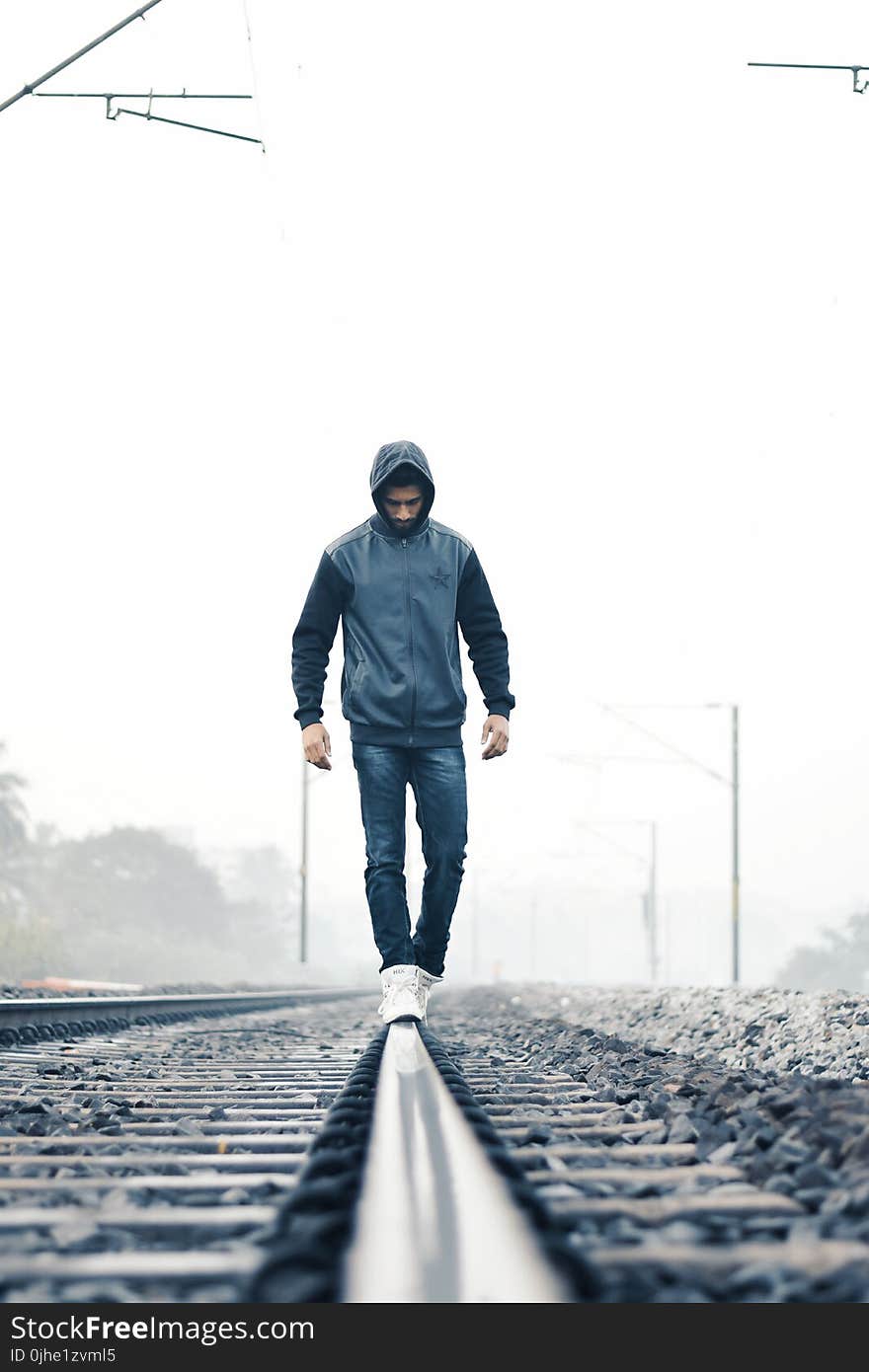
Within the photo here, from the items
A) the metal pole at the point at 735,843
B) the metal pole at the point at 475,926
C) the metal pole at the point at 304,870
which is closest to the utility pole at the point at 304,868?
the metal pole at the point at 304,870

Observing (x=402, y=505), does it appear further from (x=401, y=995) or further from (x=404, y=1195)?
(x=404, y=1195)

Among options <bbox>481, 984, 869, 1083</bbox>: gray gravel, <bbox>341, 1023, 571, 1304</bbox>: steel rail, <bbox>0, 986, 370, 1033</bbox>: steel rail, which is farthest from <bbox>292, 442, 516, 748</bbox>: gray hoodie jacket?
<bbox>341, 1023, 571, 1304</bbox>: steel rail

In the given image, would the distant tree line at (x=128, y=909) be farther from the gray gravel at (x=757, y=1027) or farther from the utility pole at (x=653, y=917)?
the gray gravel at (x=757, y=1027)

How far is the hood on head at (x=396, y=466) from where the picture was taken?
521 cm

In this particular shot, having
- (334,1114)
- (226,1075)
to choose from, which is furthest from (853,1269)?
(226,1075)

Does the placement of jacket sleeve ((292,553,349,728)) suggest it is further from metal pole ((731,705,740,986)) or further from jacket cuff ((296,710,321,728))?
metal pole ((731,705,740,986))

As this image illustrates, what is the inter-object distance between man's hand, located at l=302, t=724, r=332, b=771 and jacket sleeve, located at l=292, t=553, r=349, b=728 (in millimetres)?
101

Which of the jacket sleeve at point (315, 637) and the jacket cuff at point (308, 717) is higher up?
the jacket sleeve at point (315, 637)

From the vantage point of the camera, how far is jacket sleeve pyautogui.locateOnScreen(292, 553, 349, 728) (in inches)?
213

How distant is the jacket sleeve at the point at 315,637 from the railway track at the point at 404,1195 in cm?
157

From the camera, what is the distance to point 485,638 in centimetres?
570

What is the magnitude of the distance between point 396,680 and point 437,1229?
356 centimetres

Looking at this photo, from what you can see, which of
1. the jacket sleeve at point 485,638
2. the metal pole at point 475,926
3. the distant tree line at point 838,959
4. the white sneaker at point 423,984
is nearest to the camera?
the white sneaker at point 423,984

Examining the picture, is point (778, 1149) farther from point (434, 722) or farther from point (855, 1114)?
point (434, 722)
